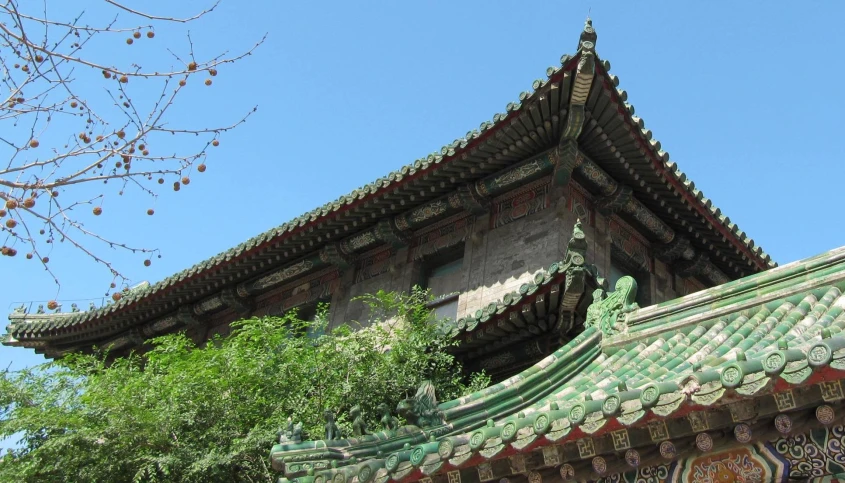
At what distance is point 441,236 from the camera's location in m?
12.9

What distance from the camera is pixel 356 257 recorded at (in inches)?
544

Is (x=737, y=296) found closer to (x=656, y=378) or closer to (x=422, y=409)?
(x=656, y=378)

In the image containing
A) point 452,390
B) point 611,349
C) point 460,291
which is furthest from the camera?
point 460,291

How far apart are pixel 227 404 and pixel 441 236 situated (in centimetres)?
474

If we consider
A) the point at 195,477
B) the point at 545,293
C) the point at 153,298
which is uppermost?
the point at 153,298

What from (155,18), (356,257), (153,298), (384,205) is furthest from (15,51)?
(153,298)

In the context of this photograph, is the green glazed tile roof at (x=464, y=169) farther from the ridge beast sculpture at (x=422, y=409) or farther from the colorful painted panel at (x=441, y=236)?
the ridge beast sculpture at (x=422, y=409)

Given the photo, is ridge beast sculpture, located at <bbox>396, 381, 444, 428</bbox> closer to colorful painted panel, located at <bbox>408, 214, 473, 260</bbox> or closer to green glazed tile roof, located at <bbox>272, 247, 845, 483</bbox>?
green glazed tile roof, located at <bbox>272, 247, 845, 483</bbox>

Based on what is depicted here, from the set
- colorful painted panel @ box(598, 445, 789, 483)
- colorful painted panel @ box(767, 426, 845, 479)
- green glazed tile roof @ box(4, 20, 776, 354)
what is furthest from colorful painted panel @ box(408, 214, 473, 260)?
colorful painted panel @ box(767, 426, 845, 479)

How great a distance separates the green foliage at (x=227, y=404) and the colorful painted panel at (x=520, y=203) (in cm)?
259

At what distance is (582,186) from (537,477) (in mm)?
7237

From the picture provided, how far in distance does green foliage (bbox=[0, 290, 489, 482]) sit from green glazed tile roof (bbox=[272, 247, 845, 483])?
2.49m

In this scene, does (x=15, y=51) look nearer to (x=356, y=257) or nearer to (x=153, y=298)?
(x=356, y=257)

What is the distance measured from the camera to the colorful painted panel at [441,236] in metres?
12.7
